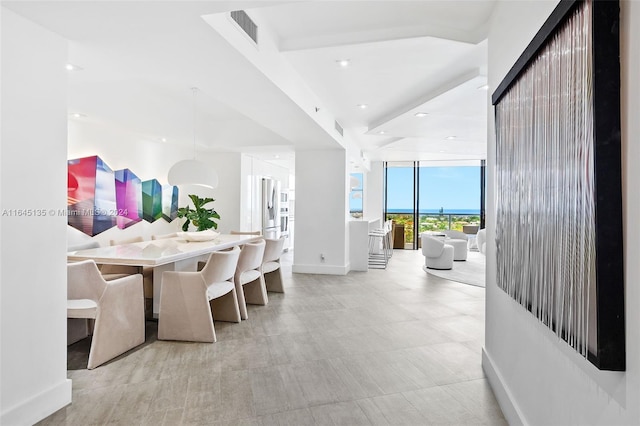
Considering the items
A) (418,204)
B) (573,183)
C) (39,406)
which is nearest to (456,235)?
(418,204)

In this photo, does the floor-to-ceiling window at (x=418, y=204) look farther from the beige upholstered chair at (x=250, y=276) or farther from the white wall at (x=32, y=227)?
the white wall at (x=32, y=227)

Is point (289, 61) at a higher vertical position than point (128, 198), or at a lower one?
higher

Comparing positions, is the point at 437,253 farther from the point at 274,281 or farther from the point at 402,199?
the point at 402,199

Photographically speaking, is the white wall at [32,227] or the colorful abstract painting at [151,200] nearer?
the white wall at [32,227]

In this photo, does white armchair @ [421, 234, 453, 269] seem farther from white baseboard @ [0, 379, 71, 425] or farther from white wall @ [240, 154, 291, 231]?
white baseboard @ [0, 379, 71, 425]

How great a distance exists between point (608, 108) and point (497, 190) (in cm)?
136

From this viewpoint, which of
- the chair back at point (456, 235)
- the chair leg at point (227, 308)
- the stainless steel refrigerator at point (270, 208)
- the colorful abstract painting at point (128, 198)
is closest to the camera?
the chair leg at point (227, 308)

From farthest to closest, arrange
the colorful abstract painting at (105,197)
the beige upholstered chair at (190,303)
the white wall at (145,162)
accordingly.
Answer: the white wall at (145,162)
the colorful abstract painting at (105,197)
the beige upholstered chair at (190,303)

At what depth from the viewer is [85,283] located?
9.75 ft

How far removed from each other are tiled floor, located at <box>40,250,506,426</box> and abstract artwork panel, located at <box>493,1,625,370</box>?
3.50 ft

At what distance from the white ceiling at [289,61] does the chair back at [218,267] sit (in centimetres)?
155

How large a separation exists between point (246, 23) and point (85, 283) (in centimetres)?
230

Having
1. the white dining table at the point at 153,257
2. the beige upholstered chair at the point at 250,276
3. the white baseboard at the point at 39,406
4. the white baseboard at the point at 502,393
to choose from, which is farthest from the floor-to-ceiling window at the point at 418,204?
the white baseboard at the point at 39,406

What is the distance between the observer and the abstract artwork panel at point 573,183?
1.03 metres
